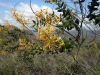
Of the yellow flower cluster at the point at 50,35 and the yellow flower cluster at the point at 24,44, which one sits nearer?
the yellow flower cluster at the point at 50,35

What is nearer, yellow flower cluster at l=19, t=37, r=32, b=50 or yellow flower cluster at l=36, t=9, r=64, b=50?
yellow flower cluster at l=36, t=9, r=64, b=50

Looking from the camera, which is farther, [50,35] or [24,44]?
[24,44]

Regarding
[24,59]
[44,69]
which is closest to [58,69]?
[44,69]

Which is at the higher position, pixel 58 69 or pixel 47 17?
pixel 47 17

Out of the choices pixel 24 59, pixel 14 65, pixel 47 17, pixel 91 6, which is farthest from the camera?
pixel 14 65

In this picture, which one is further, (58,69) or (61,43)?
(58,69)

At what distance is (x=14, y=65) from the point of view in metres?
8.98

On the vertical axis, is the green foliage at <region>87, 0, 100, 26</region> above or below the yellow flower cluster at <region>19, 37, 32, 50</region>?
above

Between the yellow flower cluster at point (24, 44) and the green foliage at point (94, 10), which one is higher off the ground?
the green foliage at point (94, 10)

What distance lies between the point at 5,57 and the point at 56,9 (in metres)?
7.09

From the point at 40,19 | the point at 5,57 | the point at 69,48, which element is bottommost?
the point at 5,57

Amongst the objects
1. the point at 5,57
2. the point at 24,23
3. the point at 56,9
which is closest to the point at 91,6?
the point at 56,9

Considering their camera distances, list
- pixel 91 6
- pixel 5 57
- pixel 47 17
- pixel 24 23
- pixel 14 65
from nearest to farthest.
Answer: pixel 91 6
pixel 47 17
pixel 24 23
pixel 14 65
pixel 5 57

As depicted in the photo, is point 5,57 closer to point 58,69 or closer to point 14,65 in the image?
point 14,65
